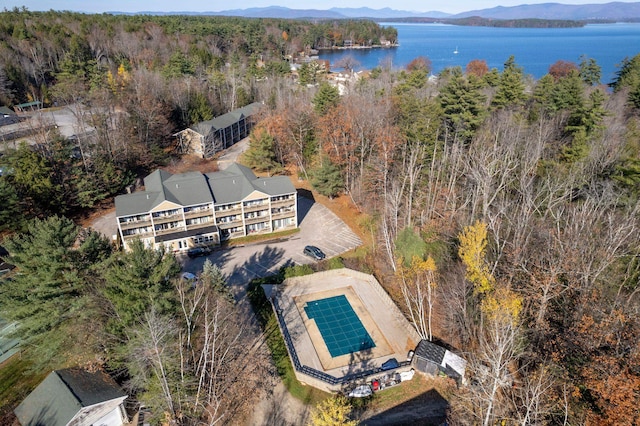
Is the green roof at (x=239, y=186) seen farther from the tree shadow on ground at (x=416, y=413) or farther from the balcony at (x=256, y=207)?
the tree shadow on ground at (x=416, y=413)

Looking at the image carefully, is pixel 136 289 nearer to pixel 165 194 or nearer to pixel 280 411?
pixel 280 411

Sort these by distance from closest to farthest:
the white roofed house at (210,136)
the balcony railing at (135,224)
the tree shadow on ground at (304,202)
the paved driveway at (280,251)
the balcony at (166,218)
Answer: the paved driveway at (280,251)
the balcony railing at (135,224)
the balcony at (166,218)
the tree shadow on ground at (304,202)
the white roofed house at (210,136)

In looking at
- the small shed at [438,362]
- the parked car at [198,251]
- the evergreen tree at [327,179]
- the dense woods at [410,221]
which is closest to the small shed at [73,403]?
the dense woods at [410,221]

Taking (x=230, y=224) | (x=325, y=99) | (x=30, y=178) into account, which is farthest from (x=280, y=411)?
(x=325, y=99)

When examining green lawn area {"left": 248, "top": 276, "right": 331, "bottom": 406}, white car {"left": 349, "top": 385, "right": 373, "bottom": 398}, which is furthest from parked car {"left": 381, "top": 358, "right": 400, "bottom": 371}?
green lawn area {"left": 248, "top": 276, "right": 331, "bottom": 406}

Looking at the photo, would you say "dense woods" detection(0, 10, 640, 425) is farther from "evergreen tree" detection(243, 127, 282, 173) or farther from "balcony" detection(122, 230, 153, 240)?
"balcony" detection(122, 230, 153, 240)

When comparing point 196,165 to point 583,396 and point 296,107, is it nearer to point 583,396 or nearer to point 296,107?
point 296,107
